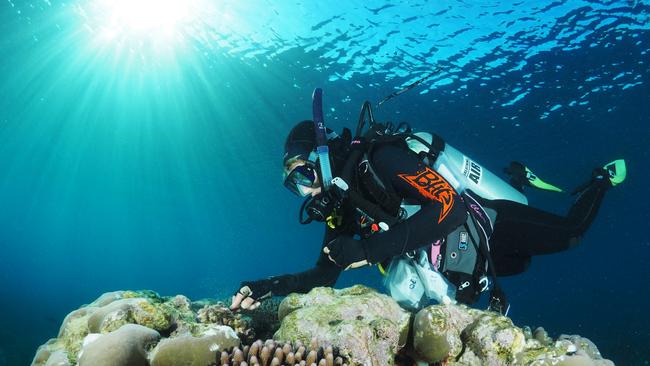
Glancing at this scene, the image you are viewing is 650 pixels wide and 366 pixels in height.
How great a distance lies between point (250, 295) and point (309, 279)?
99 cm

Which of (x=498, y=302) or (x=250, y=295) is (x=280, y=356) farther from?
(x=498, y=302)

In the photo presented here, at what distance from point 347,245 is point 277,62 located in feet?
56.2

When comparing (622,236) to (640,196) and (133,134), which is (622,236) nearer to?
(640,196)

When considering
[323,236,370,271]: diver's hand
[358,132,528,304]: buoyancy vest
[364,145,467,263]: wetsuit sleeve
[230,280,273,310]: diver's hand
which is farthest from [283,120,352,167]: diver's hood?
[230,280,273,310]: diver's hand

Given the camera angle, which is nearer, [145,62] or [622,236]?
[145,62]

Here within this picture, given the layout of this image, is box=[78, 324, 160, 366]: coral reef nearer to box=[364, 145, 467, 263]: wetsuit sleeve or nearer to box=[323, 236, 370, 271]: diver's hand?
box=[323, 236, 370, 271]: diver's hand

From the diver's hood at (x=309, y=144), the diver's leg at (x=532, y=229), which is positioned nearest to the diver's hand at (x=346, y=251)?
the diver's hood at (x=309, y=144)

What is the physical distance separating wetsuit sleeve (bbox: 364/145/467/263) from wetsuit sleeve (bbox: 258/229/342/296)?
140cm

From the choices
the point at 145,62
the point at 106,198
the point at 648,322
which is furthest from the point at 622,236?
the point at 106,198

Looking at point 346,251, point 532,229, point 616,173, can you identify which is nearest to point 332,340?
point 346,251

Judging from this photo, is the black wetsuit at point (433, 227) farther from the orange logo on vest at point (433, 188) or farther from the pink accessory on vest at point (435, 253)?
the pink accessory on vest at point (435, 253)

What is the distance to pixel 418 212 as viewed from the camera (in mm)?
3355

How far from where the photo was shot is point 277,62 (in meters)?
18.6

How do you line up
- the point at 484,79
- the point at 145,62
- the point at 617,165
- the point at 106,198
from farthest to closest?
1. the point at 106,198
2. the point at 145,62
3. the point at 484,79
4. the point at 617,165
